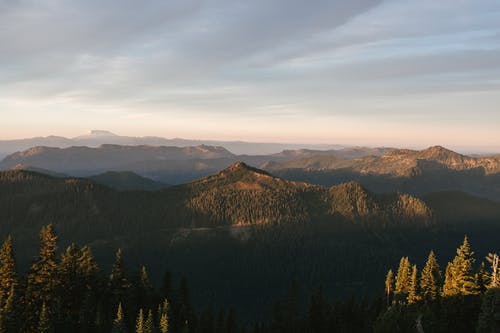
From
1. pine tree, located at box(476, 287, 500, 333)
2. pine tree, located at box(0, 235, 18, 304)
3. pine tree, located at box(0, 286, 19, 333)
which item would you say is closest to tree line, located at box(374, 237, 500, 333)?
pine tree, located at box(476, 287, 500, 333)

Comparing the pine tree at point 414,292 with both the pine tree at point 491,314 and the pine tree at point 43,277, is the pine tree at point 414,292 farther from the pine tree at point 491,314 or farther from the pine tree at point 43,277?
the pine tree at point 43,277

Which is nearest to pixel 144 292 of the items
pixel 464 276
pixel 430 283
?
pixel 430 283


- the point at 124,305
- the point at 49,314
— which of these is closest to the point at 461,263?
the point at 124,305

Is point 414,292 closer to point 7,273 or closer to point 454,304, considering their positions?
point 454,304

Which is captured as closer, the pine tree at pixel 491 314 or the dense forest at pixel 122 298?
the pine tree at pixel 491 314

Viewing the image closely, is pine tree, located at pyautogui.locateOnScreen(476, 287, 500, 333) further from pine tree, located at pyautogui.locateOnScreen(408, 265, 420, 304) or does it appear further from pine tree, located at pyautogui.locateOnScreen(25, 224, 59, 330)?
pine tree, located at pyautogui.locateOnScreen(25, 224, 59, 330)

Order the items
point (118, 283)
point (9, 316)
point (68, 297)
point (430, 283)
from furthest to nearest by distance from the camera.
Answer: point (118, 283), point (430, 283), point (68, 297), point (9, 316)

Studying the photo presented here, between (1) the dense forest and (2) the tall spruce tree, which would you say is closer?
(2) the tall spruce tree

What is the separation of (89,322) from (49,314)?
7469mm

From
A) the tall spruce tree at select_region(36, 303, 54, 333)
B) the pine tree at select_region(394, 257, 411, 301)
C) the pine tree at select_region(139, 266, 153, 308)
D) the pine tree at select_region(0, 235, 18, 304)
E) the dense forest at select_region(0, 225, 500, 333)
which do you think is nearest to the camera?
the tall spruce tree at select_region(36, 303, 54, 333)

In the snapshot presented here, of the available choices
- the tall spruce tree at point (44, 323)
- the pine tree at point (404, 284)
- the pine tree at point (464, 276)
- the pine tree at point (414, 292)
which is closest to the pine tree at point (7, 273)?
the tall spruce tree at point (44, 323)

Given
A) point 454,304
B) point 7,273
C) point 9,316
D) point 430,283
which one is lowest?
point 430,283

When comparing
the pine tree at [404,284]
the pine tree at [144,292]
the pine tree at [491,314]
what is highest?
the pine tree at [491,314]

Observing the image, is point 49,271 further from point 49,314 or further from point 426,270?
point 426,270
